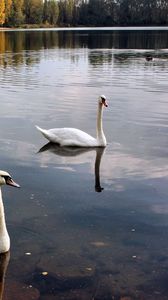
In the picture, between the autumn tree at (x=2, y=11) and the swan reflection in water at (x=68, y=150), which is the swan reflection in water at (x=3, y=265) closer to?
the swan reflection in water at (x=68, y=150)

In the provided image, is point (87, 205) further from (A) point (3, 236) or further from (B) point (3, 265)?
(B) point (3, 265)

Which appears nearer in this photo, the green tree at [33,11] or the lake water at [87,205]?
the lake water at [87,205]

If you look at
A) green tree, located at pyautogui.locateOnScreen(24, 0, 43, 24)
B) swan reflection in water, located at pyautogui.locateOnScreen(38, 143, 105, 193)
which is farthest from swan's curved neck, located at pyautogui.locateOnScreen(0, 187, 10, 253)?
green tree, located at pyautogui.locateOnScreen(24, 0, 43, 24)

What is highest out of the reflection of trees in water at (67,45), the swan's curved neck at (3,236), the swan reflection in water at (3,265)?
the swan's curved neck at (3,236)

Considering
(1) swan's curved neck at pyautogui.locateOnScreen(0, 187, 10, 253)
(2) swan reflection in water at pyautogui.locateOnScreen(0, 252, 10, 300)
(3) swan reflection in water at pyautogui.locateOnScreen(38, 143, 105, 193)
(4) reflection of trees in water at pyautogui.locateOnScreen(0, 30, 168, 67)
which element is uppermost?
(1) swan's curved neck at pyautogui.locateOnScreen(0, 187, 10, 253)

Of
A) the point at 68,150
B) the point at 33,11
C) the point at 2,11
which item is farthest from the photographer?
the point at 33,11

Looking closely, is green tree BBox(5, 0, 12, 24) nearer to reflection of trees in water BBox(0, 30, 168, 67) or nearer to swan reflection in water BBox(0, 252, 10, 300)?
reflection of trees in water BBox(0, 30, 168, 67)

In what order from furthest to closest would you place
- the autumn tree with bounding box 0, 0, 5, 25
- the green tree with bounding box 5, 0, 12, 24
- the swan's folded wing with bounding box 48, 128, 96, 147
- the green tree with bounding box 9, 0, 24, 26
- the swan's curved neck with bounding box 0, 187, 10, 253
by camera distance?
1. the green tree with bounding box 9, 0, 24, 26
2. the green tree with bounding box 5, 0, 12, 24
3. the autumn tree with bounding box 0, 0, 5, 25
4. the swan's folded wing with bounding box 48, 128, 96, 147
5. the swan's curved neck with bounding box 0, 187, 10, 253

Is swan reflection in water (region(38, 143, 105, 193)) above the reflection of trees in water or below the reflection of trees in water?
above

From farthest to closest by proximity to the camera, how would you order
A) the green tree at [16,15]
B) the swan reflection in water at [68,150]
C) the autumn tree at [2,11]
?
the green tree at [16,15] → the autumn tree at [2,11] → the swan reflection in water at [68,150]

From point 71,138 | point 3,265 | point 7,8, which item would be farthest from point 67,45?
point 7,8

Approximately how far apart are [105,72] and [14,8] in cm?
13122

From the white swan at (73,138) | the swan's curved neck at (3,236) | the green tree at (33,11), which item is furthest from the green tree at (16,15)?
the swan's curved neck at (3,236)

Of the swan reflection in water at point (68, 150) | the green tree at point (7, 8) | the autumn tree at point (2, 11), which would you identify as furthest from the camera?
the green tree at point (7, 8)
